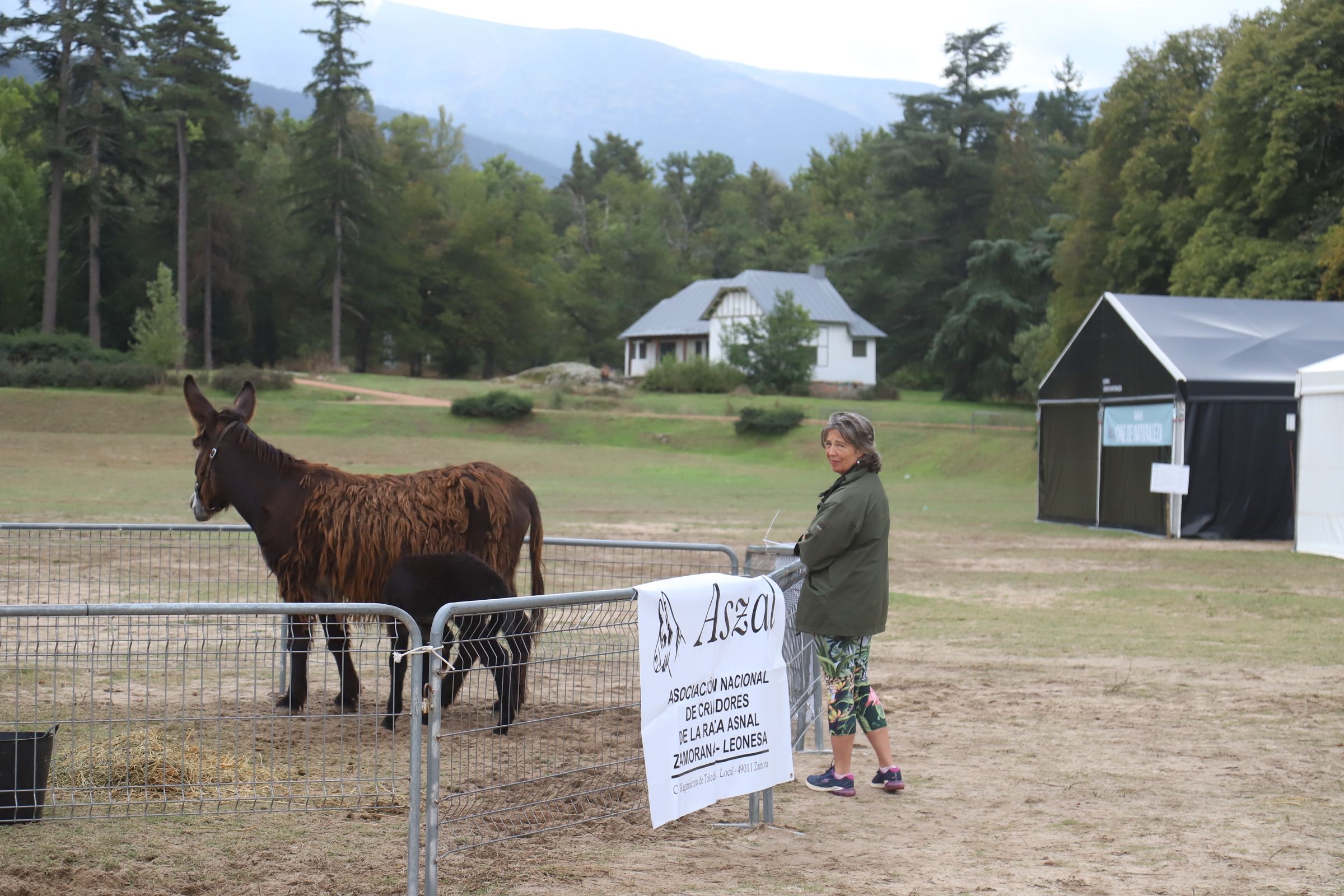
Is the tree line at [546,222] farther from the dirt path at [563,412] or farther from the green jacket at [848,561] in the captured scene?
the green jacket at [848,561]

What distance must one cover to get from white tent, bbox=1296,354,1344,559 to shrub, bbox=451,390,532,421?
30296 mm

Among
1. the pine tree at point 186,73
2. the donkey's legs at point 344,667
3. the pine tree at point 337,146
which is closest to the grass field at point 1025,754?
the donkey's legs at point 344,667

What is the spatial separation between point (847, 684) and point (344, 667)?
9.05 feet

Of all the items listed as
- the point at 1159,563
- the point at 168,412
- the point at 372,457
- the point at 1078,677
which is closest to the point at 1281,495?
the point at 1159,563

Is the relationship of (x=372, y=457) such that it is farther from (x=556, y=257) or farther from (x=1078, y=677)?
(x=556, y=257)

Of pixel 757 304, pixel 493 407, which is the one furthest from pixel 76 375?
pixel 757 304

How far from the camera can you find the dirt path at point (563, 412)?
47.3m

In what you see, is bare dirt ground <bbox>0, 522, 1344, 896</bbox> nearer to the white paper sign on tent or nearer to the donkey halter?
the donkey halter

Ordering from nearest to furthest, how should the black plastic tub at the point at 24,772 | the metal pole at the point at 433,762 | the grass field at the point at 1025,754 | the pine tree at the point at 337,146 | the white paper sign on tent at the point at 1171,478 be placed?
the metal pole at the point at 433,762, the grass field at the point at 1025,754, the black plastic tub at the point at 24,772, the white paper sign on tent at the point at 1171,478, the pine tree at the point at 337,146

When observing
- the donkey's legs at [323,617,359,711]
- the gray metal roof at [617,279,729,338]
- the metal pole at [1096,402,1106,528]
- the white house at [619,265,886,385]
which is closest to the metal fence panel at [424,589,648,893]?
the donkey's legs at [323,617,359,711]

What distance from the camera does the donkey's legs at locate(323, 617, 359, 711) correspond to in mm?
6582

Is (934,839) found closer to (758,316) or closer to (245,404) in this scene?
(245,404)

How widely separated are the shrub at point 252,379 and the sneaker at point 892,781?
4359cm

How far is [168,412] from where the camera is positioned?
138ft
